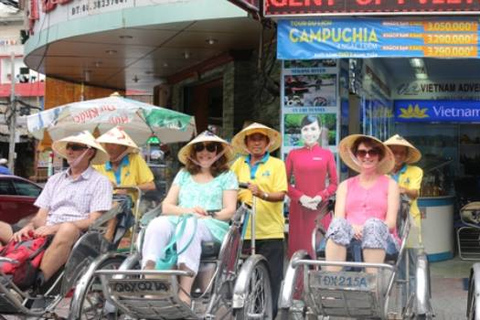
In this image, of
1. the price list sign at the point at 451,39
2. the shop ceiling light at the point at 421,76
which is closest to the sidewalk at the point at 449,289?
the price list sign at the point at 451,39

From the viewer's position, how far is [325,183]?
7211 millimetres

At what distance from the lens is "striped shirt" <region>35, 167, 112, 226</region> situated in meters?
5.53

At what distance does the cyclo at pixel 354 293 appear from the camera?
14.2 feet

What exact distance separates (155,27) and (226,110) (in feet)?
10.7

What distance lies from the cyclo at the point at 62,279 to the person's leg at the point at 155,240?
58cm

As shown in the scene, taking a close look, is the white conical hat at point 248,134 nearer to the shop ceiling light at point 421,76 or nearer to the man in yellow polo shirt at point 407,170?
the man in yellow polo shirt at point 407,170

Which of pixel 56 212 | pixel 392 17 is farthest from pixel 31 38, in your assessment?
pixel 56 212

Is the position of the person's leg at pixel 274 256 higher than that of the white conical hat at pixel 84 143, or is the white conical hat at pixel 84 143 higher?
the white conical hat at pixel 84 143

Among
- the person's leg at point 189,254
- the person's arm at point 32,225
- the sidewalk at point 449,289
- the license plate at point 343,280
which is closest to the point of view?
the license plate at point 343,280

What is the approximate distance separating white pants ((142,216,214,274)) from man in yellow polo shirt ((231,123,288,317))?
3.87 feet

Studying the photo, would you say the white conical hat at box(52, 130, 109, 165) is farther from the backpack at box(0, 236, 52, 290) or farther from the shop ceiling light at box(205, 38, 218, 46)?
the shop ceiling light at box(205, 38, 218, 46)

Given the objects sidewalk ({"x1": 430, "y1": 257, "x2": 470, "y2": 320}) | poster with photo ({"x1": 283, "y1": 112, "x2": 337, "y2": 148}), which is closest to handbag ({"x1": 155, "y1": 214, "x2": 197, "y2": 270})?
sidewalk ({"x1": 430, "y1": 257, "x2": 470, "y2": 320})

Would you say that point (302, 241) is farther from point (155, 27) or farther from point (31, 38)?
point (31, 38)

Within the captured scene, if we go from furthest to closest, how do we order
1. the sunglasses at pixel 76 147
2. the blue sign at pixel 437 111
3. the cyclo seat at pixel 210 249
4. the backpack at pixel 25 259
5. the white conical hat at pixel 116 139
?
the blue sign at pixel 437 111 < the white conical hat at pixel 116 139 < the sunglasses at pixel 76 147 < the cyclo seat at pixel 210 249 < the backpack at pixel 25 259
